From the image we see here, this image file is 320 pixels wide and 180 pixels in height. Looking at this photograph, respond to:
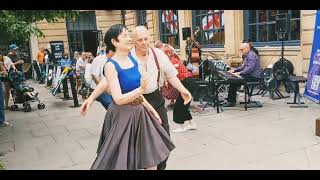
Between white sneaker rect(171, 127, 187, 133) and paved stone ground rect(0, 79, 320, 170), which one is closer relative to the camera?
paved stone ground rect(0, 79, 320, 170)

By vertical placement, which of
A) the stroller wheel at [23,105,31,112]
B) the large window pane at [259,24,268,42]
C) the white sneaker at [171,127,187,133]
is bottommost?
the stroller wheel at [23,105,31,112]

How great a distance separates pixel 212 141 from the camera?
6043 mm

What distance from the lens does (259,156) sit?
512 centimetres

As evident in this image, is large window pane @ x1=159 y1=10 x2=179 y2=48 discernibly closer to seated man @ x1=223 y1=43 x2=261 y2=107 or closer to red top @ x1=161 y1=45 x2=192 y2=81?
seated man @ x1=223 y1=43 x2=261 y2=107

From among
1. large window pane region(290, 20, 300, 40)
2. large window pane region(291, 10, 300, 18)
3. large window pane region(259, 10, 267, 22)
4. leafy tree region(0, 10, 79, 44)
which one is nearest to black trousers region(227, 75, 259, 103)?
large window pane region(290, 20, 300, 40)

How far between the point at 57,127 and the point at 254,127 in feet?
13.3

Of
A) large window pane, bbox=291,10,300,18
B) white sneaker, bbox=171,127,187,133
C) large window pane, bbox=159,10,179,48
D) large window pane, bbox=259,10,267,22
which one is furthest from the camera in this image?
large window pane, bbox=159,10,179,48

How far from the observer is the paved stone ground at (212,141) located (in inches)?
199

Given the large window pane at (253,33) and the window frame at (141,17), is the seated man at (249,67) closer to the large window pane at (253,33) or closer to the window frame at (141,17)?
the large window pane at (253,33)

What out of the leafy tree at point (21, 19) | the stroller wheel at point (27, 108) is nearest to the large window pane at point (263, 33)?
the leafy tree at point (21, 19)

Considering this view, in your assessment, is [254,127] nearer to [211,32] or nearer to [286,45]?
[286,45]

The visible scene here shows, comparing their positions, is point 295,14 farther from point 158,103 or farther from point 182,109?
point 158,103

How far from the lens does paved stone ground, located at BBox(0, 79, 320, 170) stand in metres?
5.05

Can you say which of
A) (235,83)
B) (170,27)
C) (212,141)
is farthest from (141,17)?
(212,141)
